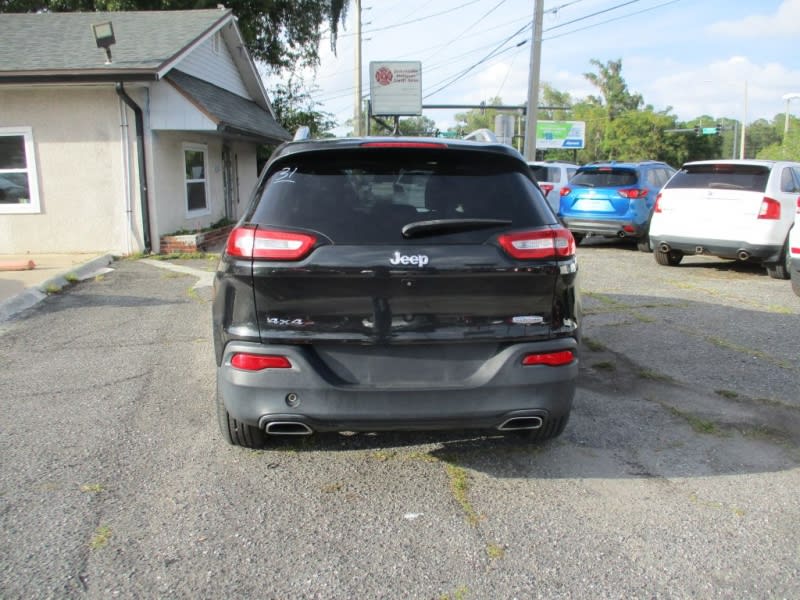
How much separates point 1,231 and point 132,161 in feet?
9.16

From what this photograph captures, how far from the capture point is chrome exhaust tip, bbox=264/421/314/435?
331 centimetres

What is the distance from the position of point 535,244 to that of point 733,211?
7602 mm

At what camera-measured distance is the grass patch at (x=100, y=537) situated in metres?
2.98

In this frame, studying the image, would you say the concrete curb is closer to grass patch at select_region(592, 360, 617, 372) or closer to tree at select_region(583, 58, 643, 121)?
grass patch at select_region(592, 360, 617, 372)

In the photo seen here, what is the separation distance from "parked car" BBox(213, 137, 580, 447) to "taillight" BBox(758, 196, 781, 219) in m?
7.39

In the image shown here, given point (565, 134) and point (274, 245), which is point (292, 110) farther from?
point (565, 134)

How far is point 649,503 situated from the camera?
342cm

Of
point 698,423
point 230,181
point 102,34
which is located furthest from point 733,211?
point 230,181

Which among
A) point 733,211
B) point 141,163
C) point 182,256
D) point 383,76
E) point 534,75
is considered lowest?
point 182,256

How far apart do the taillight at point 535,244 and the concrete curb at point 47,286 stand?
638 cm

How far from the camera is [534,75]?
19188mm

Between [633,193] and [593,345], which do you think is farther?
[633,193]

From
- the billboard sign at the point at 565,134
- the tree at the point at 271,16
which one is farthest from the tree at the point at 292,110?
the billboard sign at the point at 565,134

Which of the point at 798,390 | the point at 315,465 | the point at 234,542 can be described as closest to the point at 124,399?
the point at 315,465
